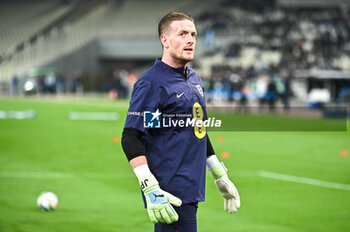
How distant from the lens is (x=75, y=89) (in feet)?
188

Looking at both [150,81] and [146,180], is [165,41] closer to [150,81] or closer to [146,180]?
[150,81]

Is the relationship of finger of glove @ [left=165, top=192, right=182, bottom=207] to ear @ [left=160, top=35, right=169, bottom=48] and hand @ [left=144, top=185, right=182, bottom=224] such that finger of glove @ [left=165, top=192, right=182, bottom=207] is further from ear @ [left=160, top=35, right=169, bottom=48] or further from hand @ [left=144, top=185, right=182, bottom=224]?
ear @ [left=160, top=35, right=169, bottom=48]

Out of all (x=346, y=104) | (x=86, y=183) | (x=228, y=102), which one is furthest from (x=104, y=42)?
(x=86, y=183)

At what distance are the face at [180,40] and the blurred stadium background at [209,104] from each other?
0.82 metres

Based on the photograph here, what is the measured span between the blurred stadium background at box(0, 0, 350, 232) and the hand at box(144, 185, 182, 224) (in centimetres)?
103

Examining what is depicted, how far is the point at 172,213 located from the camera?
3873 mm

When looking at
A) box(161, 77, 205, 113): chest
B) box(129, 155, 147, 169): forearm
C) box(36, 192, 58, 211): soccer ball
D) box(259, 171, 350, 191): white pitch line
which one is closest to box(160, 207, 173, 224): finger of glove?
box(129, 155, 147, 169): forearm

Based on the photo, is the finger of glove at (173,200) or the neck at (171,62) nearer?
the finger of glove at (173,200)

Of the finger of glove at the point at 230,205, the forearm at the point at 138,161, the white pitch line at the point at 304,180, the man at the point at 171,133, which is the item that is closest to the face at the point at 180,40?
the man at the point at 171,133

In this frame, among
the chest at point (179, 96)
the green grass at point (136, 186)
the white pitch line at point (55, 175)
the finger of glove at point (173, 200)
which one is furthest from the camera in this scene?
the white pitch line at point (55, 175)

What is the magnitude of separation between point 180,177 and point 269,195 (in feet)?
19.8

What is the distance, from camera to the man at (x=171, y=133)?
397cm

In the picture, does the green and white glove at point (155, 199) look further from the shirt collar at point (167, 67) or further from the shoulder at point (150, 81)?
the shirt collar at point (167, 67)

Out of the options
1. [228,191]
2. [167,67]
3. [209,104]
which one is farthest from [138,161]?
[209,104]
